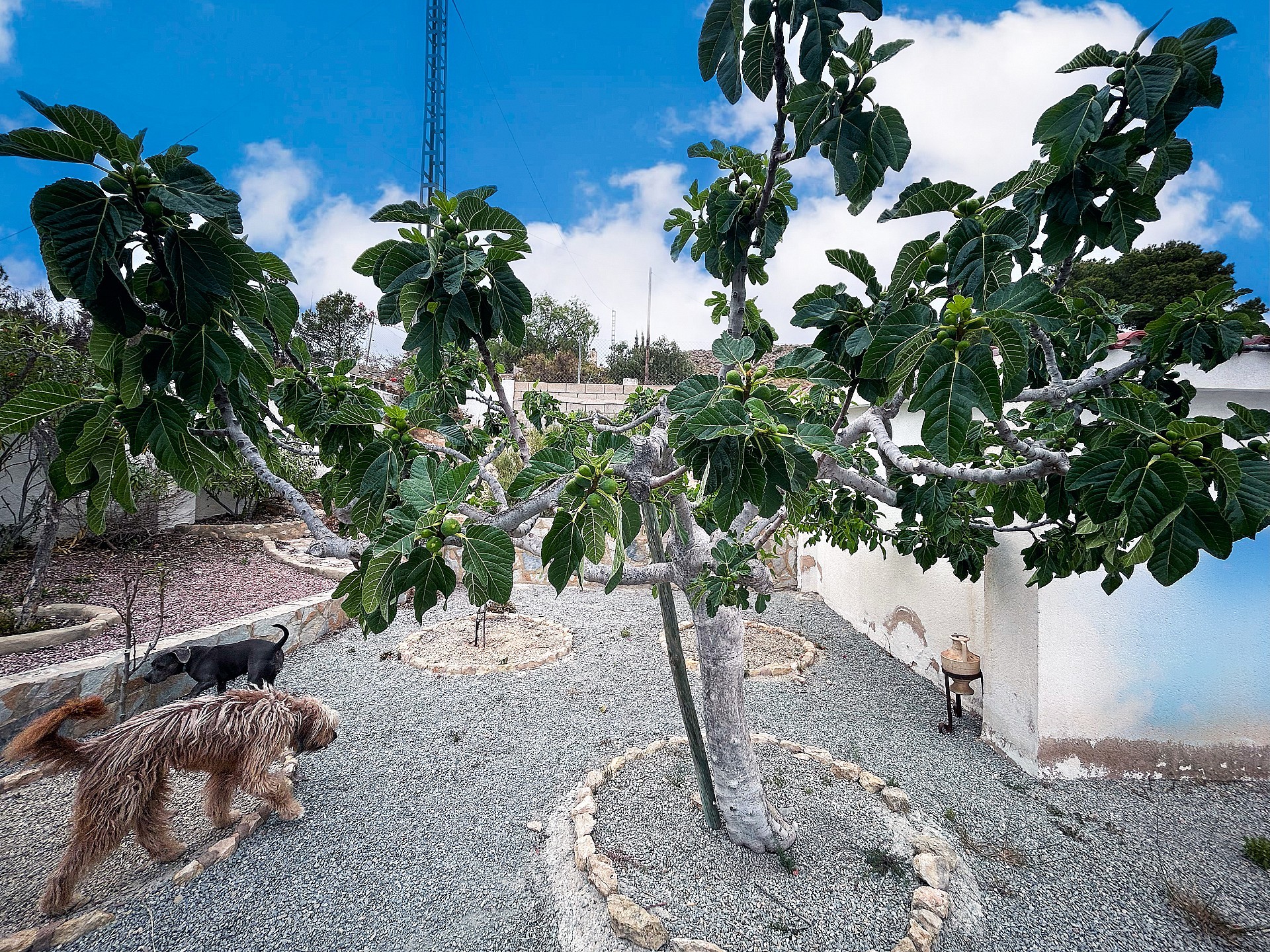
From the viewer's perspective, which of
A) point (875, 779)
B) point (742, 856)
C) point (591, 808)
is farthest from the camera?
point (875, 779)

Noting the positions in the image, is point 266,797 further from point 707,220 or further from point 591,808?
point 707,220

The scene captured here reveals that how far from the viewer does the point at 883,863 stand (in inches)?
85.7

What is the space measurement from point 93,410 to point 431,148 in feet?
31.7

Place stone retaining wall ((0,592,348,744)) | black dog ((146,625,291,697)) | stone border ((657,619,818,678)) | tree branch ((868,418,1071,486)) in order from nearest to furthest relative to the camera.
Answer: tree branch ((868,418,1071,486)) → stone retaining wall ((0,592,348,744)) → black dog ((146,625,291,697)) → stone border ((657,619,818,678))

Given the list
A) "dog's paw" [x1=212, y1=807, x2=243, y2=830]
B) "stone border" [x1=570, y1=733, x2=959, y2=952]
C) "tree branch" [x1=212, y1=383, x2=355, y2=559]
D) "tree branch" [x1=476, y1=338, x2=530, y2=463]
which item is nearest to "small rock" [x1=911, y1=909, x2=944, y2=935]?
"stone border" [x1=570, y1=733, x2=959, y2=952]

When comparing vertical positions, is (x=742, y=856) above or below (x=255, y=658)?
below

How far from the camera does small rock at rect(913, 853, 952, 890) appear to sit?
2068 mm

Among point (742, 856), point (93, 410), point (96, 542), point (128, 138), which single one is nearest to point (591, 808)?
point (742, 856)

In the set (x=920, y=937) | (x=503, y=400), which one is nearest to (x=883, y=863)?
(x=920, y=937)

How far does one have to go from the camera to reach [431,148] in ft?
29.4

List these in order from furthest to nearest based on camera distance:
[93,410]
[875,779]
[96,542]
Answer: [96,542] < [875,779] < [93,410]

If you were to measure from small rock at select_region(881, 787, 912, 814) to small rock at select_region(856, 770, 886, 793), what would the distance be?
3 cm

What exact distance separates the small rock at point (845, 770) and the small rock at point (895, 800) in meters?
0.15

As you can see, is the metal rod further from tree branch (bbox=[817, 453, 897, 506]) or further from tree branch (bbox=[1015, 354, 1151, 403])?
tree branch (bbox=[1015, 354, 1151, 403])
